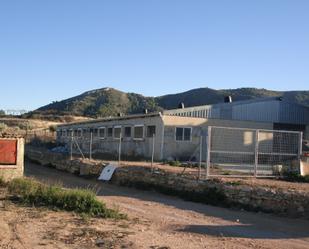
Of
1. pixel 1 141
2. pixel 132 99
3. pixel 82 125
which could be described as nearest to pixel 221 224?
pixel 1 141

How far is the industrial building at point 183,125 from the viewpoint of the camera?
34.7m

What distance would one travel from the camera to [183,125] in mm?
35469

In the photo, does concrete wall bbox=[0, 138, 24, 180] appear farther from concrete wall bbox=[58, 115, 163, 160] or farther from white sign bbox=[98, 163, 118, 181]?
concrete wall bbox=[58, 115, 163, 160]

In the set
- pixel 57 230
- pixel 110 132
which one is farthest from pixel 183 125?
pixel 57 230

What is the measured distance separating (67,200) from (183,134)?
21.4 metres

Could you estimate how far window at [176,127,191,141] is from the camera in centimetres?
3506

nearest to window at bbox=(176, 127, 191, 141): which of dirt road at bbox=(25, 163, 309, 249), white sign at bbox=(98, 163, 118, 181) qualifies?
white sign at bbox=(98, 163, 118, 181)

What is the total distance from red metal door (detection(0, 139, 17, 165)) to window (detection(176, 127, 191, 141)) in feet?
51.7

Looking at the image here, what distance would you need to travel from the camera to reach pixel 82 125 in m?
53.0

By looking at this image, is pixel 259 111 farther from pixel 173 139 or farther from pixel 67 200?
pixel 67 200

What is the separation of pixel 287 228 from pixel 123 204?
546cm

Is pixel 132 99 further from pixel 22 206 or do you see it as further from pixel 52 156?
pixel 22 206

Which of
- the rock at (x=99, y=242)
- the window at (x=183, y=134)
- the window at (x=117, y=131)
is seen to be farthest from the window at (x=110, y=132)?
the rock at (x=99, y=242)

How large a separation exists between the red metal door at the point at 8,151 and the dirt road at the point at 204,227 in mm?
4795
